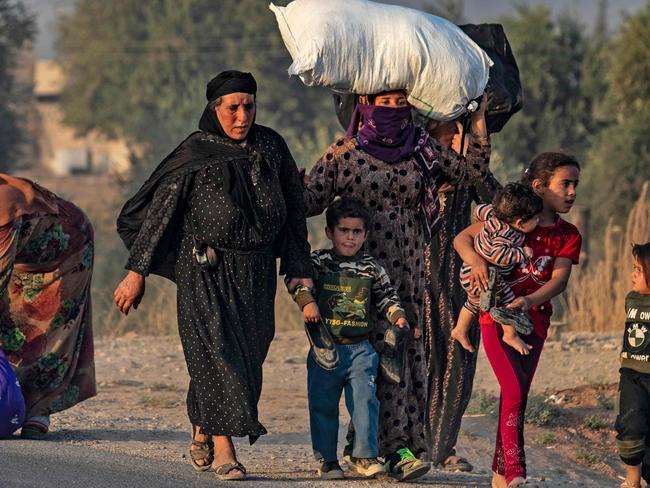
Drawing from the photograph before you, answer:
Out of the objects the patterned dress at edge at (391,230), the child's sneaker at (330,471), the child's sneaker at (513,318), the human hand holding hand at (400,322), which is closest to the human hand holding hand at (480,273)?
the child's sneaker at (513,318)

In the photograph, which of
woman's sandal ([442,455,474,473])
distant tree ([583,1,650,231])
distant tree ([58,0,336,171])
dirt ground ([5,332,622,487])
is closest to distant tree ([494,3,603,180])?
distant tree ([583,1,650,231])

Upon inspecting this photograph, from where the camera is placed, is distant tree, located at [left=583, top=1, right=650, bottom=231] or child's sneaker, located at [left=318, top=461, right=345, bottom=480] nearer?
child's sneaker, located at [left=318, top=461, right=345, bottom=480]

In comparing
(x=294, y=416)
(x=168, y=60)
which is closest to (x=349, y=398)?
(x=294, y=416)

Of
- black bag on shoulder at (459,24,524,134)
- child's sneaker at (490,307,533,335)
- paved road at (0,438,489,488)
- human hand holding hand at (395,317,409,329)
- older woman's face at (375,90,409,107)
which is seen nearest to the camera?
paved road at (0,438,489,488)

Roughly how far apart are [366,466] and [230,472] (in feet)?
2.19

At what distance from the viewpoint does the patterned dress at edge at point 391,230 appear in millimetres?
7047

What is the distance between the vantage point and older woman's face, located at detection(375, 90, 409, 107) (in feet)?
→ 23.5

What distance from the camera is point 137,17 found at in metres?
55.5

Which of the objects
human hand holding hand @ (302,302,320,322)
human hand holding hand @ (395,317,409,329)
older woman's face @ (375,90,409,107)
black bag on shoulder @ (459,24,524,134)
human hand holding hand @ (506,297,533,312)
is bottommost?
human hand holding hand @ (395,317,409,329)

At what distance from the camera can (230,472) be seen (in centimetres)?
672

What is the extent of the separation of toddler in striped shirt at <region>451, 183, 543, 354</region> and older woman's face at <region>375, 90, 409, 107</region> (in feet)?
2.47

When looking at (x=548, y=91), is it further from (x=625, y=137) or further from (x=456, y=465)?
(x=456, y=465)

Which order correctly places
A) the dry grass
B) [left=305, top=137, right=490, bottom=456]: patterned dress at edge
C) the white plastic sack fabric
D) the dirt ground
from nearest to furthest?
the white plastic sack fabric → [left=305, top=137, right=490, bottom=456]: patterned dress at edge → the dirt ground → the dry grass

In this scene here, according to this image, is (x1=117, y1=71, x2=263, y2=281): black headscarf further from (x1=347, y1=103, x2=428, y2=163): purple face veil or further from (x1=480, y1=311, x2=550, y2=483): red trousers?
(x1=480, y1=311, x2=550, y2=483): red trousers
